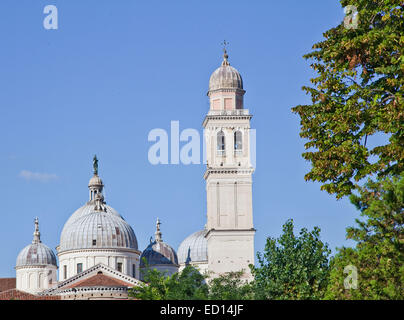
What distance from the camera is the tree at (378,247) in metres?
26.8

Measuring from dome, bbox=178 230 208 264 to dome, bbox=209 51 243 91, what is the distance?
26.3 metres

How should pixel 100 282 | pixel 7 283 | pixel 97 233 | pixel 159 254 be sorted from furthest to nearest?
pixel 7 283, pixel 159 254, pixel 97 233, pixel 100 282

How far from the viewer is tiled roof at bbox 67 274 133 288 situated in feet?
277

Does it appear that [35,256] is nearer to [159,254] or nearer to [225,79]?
[159,254]

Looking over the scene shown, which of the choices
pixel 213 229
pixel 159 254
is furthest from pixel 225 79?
pixel 159 254

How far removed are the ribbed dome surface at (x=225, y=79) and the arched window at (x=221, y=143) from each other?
433 cm

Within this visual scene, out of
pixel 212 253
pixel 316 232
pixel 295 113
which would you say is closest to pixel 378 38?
pixel 295 113

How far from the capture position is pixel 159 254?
4279 inches

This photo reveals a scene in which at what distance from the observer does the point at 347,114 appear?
92.3 ft

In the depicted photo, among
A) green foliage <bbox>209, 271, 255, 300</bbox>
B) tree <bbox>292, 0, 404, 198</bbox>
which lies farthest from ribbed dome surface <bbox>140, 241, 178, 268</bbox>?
tree <bbox>292, 0, 404, 198</bbox>

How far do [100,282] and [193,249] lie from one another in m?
30.0

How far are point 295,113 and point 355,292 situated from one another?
18.7ft

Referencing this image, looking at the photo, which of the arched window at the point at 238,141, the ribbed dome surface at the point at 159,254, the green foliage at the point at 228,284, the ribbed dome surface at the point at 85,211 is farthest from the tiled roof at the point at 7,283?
the green foliage at the point at 228,284

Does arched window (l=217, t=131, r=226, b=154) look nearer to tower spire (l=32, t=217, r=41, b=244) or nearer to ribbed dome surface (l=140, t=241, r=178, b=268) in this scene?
ribbed dome surface (l=140, t=241, r=178, b=268)
